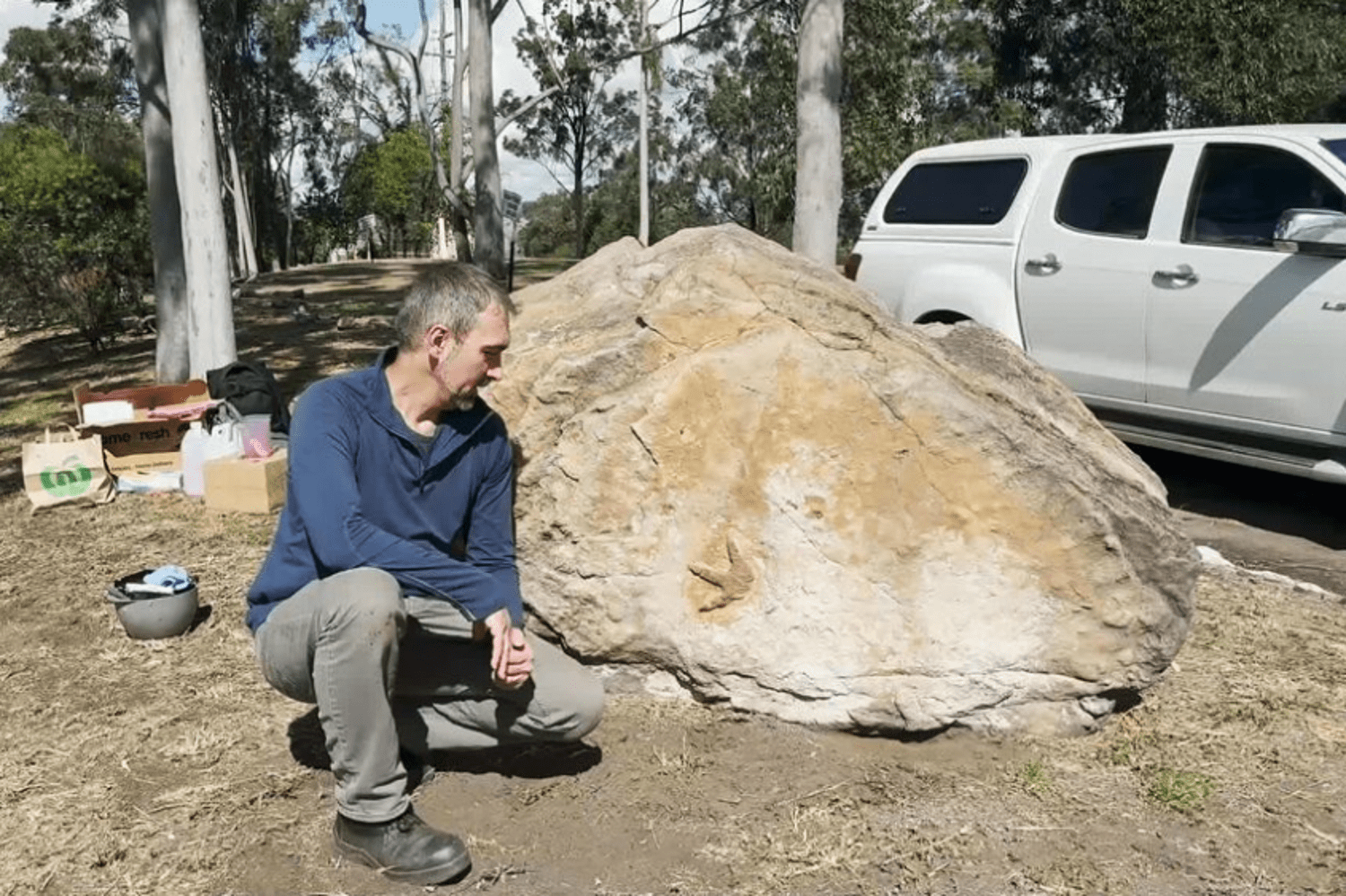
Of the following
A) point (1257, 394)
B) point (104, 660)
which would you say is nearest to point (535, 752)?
point (104, 660)

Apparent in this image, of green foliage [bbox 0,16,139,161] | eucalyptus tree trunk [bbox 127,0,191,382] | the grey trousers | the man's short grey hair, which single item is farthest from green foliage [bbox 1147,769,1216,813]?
green foliage [bbox 0,16,139,161]

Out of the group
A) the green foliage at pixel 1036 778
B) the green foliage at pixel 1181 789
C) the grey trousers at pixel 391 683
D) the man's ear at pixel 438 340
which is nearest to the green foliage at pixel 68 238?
the grey trousers at pixel 391 683

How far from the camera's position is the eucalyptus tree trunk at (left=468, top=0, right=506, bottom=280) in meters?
18.2

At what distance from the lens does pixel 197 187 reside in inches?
326

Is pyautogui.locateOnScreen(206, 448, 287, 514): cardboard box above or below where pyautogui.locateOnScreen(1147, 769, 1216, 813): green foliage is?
above

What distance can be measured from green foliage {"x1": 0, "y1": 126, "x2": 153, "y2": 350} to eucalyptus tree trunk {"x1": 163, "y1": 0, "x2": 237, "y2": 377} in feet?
Result: 19.7

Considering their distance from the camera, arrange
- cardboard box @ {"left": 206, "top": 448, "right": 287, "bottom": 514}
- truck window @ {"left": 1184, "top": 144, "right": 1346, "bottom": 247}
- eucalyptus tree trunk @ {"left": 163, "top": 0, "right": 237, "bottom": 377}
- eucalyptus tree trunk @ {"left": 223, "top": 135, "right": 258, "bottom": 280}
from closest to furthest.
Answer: truck window @ {"left": 1184, "top": 144, "right": 1346, "bottom": 247}
cardboard box @ {"left": 206, "top": 448, "right": 287, "bottom": 514}
eucalyptus tree trunk @ {"left": 163, "top": 0, "right": 237, "bottom": 377}
eucalyptus tree trunk @ {"left": 223, "top": 135, "right": 258, "bottom": 280}

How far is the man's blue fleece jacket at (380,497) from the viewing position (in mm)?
2836

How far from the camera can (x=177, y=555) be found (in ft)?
19.0

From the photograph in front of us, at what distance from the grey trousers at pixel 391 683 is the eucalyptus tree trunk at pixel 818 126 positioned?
7428 mm

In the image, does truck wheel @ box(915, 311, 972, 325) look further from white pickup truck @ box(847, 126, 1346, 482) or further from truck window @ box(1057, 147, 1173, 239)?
truck window @ box(1057, 147, 1173, 239)

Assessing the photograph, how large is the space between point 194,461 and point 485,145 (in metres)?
12.2

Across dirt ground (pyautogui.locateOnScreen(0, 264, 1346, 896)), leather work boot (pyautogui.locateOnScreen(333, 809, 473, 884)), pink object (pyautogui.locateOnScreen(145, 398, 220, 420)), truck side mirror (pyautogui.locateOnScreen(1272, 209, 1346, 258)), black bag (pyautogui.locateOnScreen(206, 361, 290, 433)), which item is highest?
truck side mirror (pyautogui.locateOnScreen(1272, 209, 1346, 258))

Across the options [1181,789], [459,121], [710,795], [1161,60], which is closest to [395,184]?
[459,121]
